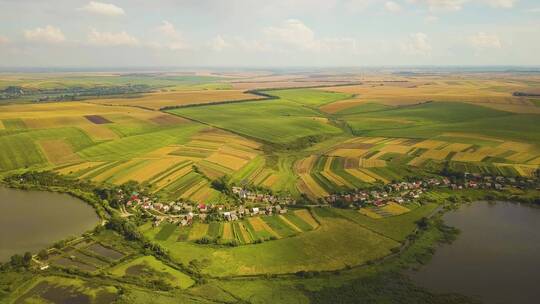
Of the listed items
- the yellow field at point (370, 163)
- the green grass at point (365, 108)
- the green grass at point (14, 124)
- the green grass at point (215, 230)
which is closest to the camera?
the green grass at point (215, 230)

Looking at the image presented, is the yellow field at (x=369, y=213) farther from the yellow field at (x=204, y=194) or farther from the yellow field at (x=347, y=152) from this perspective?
the yellow field at (x=347, y=152)

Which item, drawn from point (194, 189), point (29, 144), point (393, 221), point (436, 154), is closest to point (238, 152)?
point (194, 189)

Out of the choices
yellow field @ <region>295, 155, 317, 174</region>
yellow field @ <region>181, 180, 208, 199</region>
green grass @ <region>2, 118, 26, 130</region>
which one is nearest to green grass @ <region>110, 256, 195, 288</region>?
yellow field @ <region>181, 180, 208, 199</region>

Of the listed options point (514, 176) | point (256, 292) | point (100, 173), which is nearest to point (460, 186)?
point (514, 176)

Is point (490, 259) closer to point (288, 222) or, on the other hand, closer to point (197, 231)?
point (288, 222)

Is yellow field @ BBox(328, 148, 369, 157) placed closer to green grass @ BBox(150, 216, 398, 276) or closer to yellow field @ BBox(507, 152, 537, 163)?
yellow field @ BBox(507, 152, 537, 163)

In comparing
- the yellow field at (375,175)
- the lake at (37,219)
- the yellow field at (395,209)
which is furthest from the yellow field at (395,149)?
the lake at (37,219)
